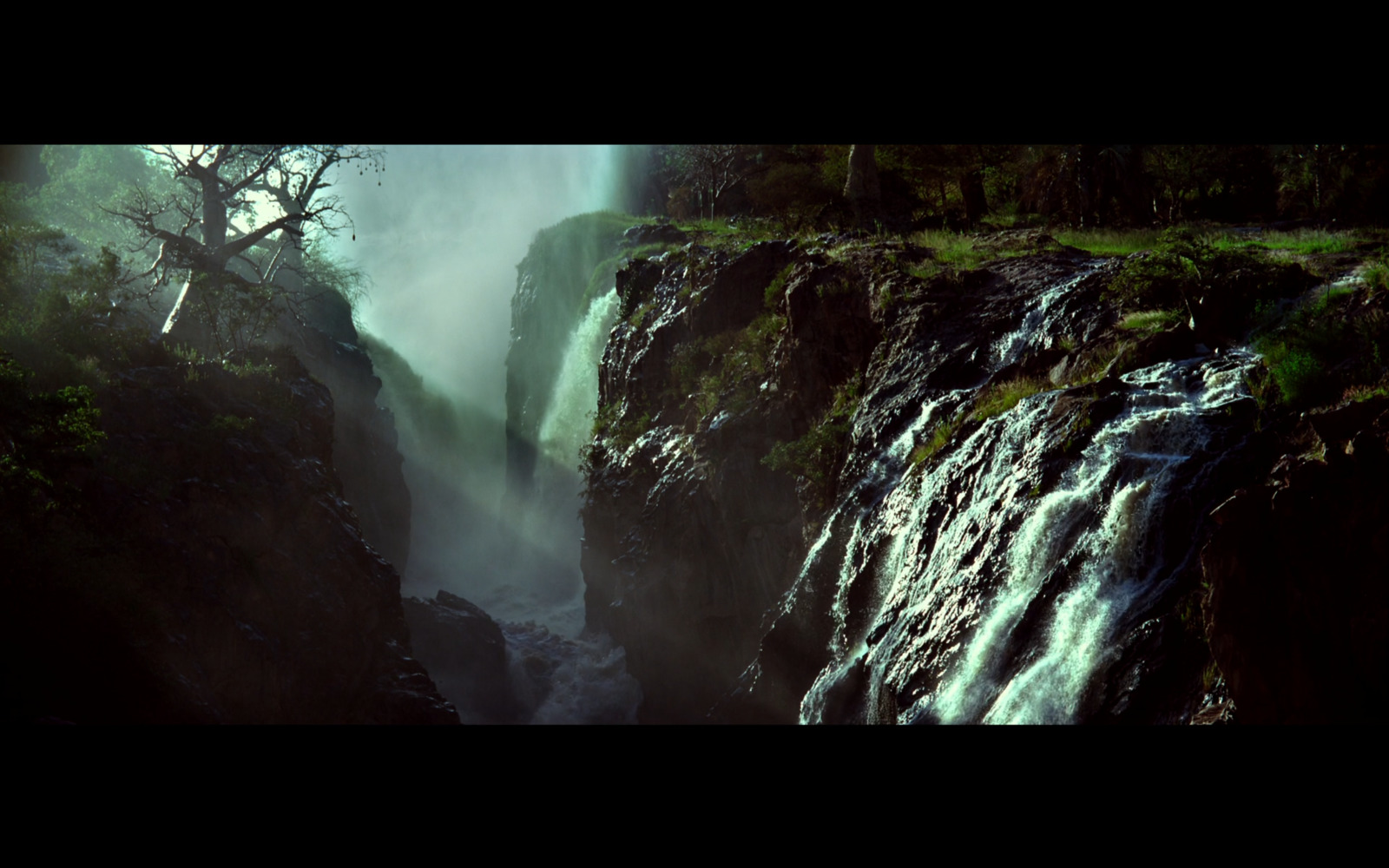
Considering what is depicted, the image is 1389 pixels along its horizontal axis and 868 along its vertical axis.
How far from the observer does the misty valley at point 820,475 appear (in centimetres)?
848

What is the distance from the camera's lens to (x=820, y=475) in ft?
61.6

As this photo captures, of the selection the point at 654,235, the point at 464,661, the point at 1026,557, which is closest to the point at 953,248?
the point at 1026,557

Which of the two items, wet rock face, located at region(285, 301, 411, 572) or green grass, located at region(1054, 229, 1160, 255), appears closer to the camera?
green grass, located at region(1054, 229, 1160, 255)

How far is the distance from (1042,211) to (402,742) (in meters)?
31.9

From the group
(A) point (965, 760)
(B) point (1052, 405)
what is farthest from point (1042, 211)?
(A) point (965, 760)

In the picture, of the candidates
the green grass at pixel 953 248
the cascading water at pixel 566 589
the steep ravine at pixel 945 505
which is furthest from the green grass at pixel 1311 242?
the cascading water at pixel 566 589

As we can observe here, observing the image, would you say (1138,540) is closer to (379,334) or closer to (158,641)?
(158,641)

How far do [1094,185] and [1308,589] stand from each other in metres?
21.9

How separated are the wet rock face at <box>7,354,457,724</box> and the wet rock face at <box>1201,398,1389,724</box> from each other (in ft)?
43.2

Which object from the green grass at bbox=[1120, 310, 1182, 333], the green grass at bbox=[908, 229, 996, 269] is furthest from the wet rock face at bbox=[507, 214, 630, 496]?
the green grass at bbox=[1120, 310, 1182, 333]

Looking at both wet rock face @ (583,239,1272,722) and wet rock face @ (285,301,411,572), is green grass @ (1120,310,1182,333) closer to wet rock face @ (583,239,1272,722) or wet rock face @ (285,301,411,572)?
wet rock face @ (583,239,1272,722)

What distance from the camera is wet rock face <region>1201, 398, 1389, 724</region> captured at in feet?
22.6

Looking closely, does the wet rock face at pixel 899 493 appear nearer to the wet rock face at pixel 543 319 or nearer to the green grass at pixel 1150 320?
the green grass at pixel 1150 320

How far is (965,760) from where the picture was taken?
2.88 metres
